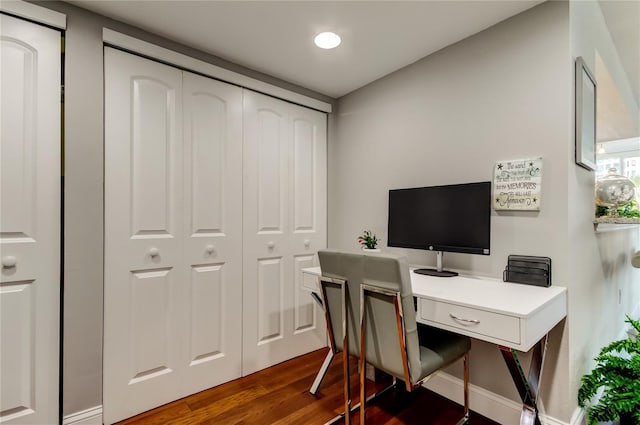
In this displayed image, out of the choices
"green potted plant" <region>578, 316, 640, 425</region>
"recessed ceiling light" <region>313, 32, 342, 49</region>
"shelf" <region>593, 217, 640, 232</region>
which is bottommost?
→ "green potted plant" <region>578, 316, 640, 425</region>

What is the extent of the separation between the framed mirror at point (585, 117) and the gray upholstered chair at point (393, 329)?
1171mm

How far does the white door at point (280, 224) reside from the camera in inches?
94.4

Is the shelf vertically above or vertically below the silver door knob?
above

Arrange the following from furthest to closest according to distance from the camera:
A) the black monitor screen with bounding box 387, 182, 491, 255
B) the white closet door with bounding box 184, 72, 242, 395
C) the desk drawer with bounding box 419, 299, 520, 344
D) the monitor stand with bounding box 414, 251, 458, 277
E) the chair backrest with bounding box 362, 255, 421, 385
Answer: the white closet door with bounding box 184, 72, 242, 395, the monitor stand with bounding box 414, 251, 458, 277, the black monitor screen with bounding box 387, 182, 491, 255, the chair backrest with bounding box 362, 255, 421, 385, the desk drawer with bounding box 419, 299, 520, 344

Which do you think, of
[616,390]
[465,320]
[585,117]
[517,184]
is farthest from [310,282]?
[585,117]

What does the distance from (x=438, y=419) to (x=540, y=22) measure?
2.24 metres

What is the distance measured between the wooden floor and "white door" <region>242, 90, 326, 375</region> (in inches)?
10.5

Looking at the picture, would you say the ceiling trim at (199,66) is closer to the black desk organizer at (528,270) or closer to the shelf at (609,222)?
the black desk organizer at (528,270)

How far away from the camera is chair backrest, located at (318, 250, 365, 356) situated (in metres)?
1.53

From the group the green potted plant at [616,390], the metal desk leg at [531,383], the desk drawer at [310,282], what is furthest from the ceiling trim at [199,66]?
the green potted plant at [616,390]

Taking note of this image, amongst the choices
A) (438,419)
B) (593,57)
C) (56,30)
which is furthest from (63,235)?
(593,57)

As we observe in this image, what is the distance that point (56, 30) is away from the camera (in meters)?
1.66

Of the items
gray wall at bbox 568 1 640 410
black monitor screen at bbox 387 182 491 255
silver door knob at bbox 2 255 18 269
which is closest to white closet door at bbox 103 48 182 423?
silver door knob at bbox 2 255 18 269

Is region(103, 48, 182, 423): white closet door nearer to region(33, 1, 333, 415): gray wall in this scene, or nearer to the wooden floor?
region(33, 1, 333, 415): gray wall
